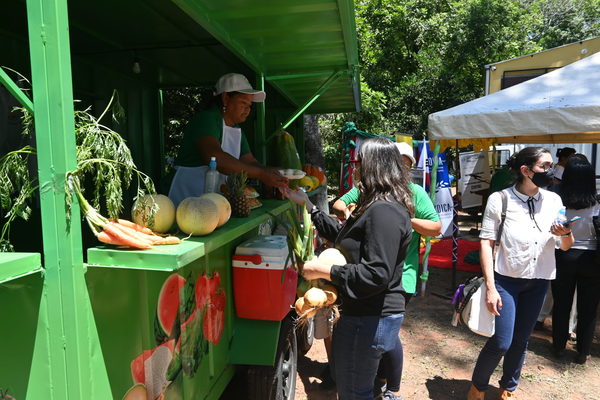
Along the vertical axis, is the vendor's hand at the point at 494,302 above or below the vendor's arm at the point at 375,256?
below

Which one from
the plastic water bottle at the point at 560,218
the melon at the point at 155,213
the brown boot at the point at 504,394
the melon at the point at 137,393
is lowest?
the brown boot at the point at 504,394

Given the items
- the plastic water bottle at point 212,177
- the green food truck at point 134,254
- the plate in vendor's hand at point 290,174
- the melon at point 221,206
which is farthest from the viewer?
the plate in vendor's hand at point 290,174

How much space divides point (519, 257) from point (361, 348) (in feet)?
4.99

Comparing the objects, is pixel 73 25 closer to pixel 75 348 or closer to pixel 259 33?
pixel 259 33

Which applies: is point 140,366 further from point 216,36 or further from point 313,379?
point 313,379

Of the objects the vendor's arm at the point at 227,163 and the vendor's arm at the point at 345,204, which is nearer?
the vendor's arm at the point at 227,163

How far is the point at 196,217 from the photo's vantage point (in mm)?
1767

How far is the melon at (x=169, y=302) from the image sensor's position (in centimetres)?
185

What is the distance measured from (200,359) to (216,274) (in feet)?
1.49

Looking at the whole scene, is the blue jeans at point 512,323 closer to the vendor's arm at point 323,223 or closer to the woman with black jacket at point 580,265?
the woman with black jacket at point 580,265

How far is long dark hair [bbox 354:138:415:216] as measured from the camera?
2.24m

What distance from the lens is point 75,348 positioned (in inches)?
A: 54.8

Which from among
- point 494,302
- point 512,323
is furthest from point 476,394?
point 494,302

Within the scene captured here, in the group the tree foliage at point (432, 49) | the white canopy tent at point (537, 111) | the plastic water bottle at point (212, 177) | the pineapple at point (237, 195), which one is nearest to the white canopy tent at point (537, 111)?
the white canopy tent at point (537, 111)
